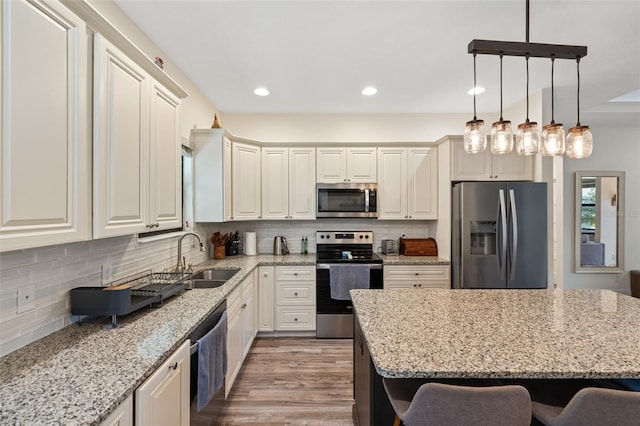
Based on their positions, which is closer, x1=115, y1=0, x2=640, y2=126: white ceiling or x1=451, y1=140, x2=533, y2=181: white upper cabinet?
x1=115, y1=0, x2=640, y2=126: white ceiling

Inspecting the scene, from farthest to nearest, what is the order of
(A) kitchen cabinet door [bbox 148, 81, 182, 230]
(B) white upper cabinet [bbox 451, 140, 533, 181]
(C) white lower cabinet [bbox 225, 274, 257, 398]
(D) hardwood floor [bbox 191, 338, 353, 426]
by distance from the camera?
1. (B) white upper cabinet [bbox 451, 140, 533, 181]
2. (C) white lower cabinet [bbox 225, 274, 257, 398]
3. (D) hardwood floor [bbox 191, 338, 353, 426]
4. (A) kitchen cabinet door [bbox 148, 81, 182, 230]

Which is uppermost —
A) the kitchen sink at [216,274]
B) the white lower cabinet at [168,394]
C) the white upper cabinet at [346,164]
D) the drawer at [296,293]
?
the white upper cabinet at [346,164]

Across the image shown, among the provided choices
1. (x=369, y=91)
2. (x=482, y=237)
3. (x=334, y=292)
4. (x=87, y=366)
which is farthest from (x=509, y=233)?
(x=87, y=366)

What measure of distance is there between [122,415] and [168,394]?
1.00 feet

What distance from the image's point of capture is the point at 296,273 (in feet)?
11.6

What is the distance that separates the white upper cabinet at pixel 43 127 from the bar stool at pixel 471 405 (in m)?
→ 1.43

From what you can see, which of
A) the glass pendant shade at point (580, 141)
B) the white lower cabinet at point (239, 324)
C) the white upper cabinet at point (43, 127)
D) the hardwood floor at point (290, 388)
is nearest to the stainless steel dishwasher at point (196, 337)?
the hardwood floor at point (290, 388)

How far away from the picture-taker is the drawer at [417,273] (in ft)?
11.3

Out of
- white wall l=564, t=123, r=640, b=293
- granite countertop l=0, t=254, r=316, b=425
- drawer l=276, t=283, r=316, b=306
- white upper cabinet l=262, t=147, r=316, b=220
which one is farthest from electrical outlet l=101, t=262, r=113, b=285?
white wall l=564, t=123, r=640, b=293

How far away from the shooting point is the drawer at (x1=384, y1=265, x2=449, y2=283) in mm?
3439

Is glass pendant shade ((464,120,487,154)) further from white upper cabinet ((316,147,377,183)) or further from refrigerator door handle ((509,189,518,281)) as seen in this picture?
white upper cabinet ((316,147,377,183))

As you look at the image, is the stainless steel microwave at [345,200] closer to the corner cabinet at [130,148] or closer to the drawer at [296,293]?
the drawer at [296,293]

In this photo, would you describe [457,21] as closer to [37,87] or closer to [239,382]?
[37,87]

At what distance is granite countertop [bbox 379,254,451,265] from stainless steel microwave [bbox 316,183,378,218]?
0.56m
